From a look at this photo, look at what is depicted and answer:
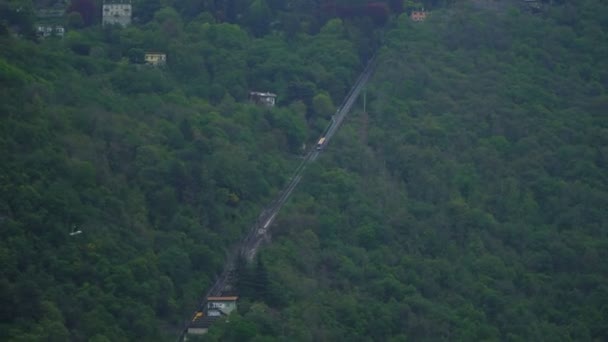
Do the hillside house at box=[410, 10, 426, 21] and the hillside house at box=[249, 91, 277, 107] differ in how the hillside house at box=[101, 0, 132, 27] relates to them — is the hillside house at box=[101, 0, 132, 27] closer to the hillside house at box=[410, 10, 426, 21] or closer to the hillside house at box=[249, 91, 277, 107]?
the hillside house at box=[249, 91, 277, 107]

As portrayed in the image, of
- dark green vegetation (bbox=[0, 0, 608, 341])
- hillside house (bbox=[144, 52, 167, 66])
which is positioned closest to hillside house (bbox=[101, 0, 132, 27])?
dark green vegetation (bbox=[0, 0, 608, 341])

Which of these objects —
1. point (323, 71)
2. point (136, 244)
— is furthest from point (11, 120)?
point (323, 71)

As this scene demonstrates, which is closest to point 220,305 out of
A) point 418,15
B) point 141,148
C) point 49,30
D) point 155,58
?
point 141,148

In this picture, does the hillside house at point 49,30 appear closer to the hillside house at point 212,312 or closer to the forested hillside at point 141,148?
the forested hillside at point 141,148

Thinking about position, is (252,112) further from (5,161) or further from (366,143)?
(5,161)

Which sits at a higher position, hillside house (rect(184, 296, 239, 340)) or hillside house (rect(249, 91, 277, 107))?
hillside house (rect(249, 91, 277, 107))

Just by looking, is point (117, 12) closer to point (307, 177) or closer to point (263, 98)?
point (263, 98)

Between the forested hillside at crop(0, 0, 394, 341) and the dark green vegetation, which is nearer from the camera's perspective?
the forested hillside at crop(0, 0, 394, 341)
